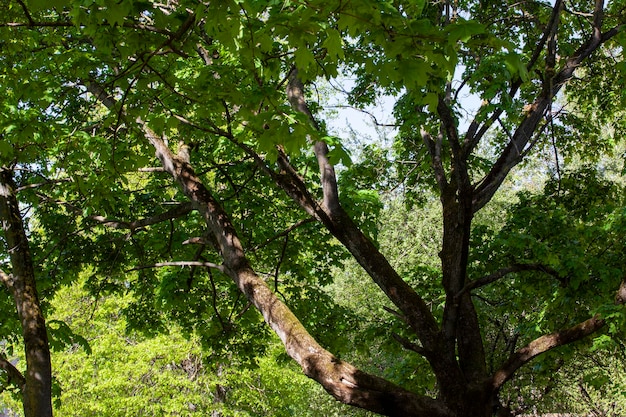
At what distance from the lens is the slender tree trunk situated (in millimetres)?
6527

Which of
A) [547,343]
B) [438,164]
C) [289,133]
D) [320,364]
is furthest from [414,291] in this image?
[289,133]

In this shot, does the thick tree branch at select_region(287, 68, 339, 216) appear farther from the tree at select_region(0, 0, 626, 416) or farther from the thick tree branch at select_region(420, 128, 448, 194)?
the thick tree branch at select_region(420, 128, 448, 194)

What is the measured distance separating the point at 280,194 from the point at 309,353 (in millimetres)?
4855

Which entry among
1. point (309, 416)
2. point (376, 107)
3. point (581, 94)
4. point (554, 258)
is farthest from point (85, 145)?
point (309, 416)

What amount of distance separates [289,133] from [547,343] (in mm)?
3674

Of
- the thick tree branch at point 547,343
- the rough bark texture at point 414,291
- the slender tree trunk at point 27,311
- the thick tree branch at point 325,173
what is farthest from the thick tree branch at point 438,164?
the slender tree trunk at point 27,311

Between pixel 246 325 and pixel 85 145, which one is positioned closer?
pixel 85 145

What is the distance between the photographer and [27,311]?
6914 mm

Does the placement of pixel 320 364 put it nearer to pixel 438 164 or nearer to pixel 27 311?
pixel 438 164

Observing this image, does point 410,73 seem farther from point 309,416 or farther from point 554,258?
point 309,416

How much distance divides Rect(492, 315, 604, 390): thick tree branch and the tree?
17 mm

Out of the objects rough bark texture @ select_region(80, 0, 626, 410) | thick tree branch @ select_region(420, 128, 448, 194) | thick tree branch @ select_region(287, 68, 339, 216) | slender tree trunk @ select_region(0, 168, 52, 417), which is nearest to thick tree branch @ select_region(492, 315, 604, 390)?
rough bark texture @ select_region(80, 0, 626, 410)

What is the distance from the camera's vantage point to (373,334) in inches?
A: 362

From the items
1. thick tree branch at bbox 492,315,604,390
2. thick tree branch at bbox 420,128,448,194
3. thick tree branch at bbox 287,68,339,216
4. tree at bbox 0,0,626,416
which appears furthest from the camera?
thick tree branch at bbox 420,128,448,194
